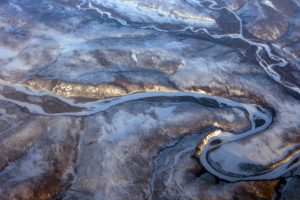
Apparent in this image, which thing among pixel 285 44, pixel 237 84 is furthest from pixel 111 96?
pixel 285 44

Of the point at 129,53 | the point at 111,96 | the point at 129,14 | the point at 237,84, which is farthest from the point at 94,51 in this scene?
the point at 237,84

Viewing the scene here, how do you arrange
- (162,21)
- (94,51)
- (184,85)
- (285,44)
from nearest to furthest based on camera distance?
1. (184,85)
2. (94,51)
3. (285,44)
4. (162,21)

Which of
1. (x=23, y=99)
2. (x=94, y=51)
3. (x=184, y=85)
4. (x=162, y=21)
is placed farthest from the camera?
(x=162, y=21)

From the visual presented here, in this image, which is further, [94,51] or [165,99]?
[94,51]

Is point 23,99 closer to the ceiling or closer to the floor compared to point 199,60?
closer to the floor

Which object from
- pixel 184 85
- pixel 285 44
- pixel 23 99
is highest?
pixel 285 44

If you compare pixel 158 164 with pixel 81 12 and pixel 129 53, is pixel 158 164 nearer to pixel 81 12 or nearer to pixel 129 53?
pixel 129 53
